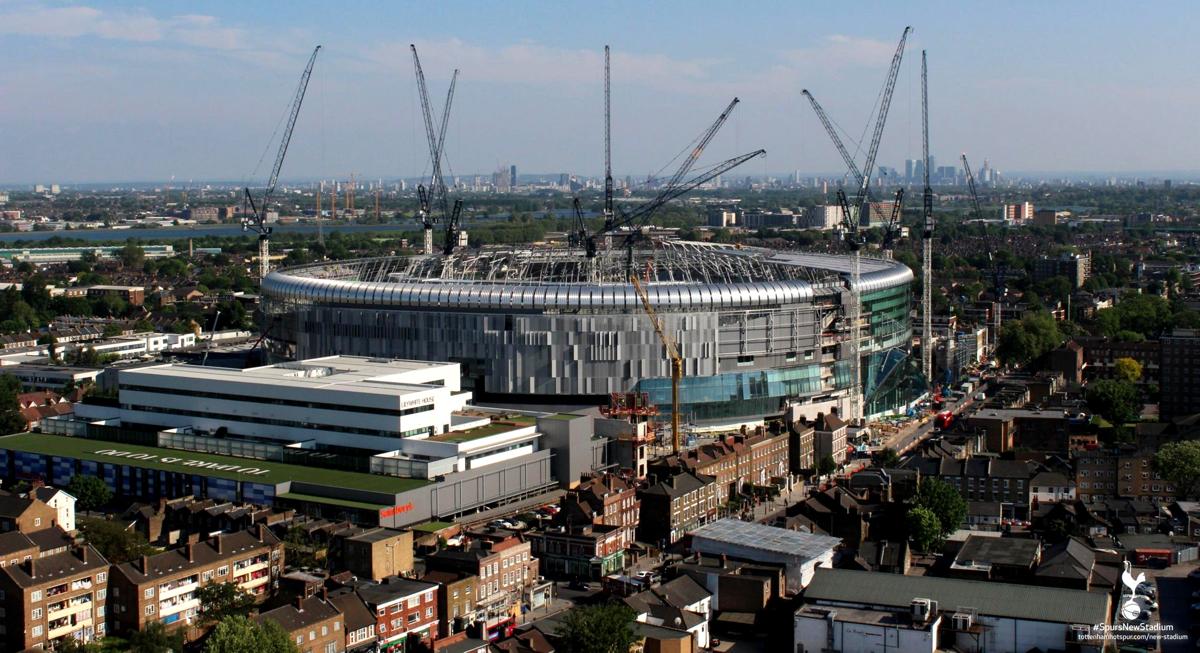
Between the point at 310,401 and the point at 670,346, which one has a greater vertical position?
the point at 670,346

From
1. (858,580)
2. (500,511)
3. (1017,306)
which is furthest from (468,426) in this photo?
(1017,306)

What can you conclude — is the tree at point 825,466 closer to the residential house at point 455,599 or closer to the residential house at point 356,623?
the residential house at point 455,599

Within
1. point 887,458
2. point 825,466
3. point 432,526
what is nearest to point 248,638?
point 432,526

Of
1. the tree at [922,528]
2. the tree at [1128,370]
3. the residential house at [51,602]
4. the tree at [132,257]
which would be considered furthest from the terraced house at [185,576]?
the tree at [132,257]

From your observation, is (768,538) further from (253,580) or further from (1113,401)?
(1113,401)

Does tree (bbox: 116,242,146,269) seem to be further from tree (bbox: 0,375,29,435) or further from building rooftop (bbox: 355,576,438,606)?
building rooftop (bbox: 355,576,438,606)

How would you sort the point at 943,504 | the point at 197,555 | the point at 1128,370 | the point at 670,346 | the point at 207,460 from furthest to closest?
the point at 1128,370 < the point at 670,346 < the point at 207,460 < the point at 943,504 < the point at 197,555

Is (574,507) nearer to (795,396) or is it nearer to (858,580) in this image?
(858,580)
